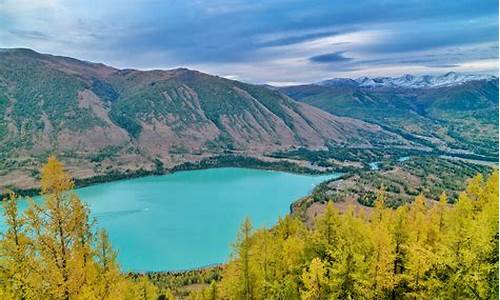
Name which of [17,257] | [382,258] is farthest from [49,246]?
[382,258]

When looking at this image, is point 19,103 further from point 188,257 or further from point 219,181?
point 188,257

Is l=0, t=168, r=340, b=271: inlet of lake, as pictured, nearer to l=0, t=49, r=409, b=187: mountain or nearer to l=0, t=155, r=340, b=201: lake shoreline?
l=0, t=155, r=340, b=201: lake shoreline

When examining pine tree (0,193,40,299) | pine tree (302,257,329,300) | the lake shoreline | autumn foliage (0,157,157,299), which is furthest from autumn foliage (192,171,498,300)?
the lake shoreline

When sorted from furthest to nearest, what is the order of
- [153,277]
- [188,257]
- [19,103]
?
[19,103], [188,257], [153,277]

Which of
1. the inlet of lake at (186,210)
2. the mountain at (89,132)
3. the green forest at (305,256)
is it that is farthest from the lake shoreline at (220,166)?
the green forest at (305,256)

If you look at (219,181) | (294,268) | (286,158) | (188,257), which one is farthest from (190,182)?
(294,268)

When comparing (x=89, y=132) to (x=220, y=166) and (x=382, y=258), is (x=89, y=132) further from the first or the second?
(x=382, y=258)
